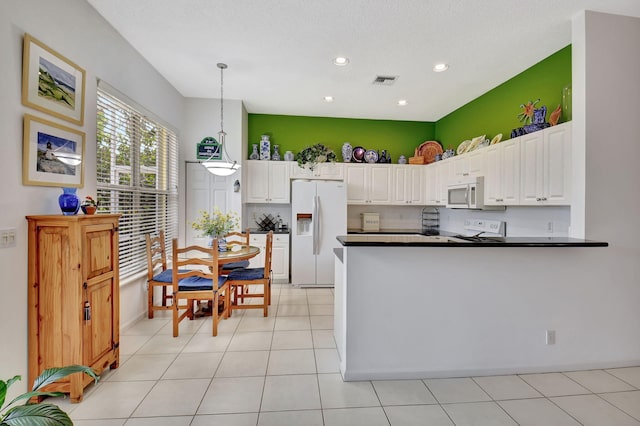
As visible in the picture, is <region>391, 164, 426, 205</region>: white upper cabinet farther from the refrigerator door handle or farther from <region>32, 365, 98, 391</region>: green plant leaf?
<region>32, 365, 98, 391</region>: green plant leaf

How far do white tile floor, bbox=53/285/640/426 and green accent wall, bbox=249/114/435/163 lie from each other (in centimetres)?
363

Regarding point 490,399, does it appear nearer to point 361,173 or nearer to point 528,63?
point 528,63

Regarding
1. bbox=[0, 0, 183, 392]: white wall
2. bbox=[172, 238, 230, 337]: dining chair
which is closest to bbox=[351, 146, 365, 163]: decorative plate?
bbox=[172, 238, 230, 337]: dining chair

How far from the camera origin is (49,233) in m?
1.96

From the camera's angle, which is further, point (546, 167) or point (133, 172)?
point (133, 172)

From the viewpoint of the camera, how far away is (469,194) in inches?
154

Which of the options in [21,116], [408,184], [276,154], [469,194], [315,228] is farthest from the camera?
[408,184]

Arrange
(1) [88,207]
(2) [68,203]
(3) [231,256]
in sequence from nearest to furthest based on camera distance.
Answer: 1. (2) [68,203]
2. (1) [88,207]
3. (3) [231,256]

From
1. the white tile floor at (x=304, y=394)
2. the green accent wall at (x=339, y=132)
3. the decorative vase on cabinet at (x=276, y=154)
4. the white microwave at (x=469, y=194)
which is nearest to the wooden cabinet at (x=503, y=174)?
the white microwave at (x=469, y=194)

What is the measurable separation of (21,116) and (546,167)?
4.13 m

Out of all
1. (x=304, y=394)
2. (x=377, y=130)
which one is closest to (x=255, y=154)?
(x=377, y=130)

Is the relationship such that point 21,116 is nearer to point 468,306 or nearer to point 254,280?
point 254,280

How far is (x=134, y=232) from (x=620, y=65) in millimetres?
4885

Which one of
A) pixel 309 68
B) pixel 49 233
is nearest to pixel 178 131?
pixel 309 68
